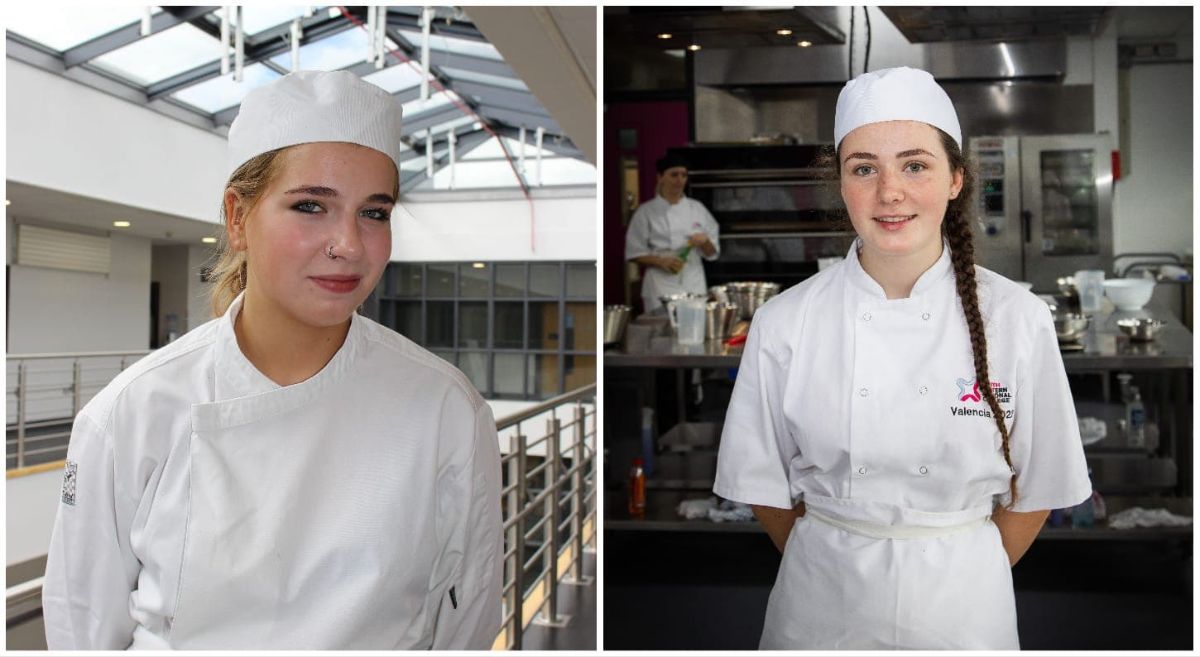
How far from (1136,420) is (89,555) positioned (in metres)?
1.78

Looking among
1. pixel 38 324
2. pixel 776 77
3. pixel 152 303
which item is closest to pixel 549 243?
pixel 152 303

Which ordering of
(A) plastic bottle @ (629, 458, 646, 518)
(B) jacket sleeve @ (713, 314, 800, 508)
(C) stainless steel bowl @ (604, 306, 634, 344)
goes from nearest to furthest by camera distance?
(B) jacket sleeve @ (713, 314, 800, 508), (C) stainless steel bowl @ (604, 306, 634, 344), (A) plastic bottle @ (629, 458, 646, 518)

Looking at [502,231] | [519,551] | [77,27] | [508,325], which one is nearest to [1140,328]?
[519,551]

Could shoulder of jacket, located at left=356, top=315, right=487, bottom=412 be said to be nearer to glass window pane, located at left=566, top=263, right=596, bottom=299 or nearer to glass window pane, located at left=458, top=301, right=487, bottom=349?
glass window pane, located at left=566, top=263, right=596, bottom=299

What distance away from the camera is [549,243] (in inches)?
293

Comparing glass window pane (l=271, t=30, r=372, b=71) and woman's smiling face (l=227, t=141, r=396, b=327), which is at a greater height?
glass window pane (l=271, t=30, r=372, b=71)

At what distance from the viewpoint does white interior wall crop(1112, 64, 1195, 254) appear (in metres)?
1.52

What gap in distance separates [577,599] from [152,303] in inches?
181

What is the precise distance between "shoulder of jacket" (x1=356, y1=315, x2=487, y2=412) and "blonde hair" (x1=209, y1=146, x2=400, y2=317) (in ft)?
0.65

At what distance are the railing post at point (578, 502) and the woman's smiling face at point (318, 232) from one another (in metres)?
1.46

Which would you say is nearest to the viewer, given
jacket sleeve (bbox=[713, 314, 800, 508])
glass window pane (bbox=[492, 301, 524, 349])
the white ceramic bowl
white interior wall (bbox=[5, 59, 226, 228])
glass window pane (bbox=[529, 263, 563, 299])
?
jacket sleeve (bbox=[713, 314, 800, 508])

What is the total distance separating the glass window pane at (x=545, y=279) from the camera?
7574 mm

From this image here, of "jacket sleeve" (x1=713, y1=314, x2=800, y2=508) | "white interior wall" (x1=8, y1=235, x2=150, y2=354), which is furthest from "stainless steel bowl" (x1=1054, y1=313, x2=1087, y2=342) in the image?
"white interior wall" (x1=8, y1=235, x2=150, y2=354)

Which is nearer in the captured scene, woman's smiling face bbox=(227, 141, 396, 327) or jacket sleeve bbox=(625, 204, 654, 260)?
woman's smiling face bbox=(227, 141, 396, 327)
